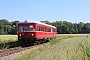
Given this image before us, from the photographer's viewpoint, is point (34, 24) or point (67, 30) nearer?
point (34, 24)

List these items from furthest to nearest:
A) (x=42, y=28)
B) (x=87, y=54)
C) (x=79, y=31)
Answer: (x=79, y=31) → (x=42, y=28) → (x=87, y=54)

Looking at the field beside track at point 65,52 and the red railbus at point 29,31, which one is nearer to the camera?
the field beside track at point 65,52

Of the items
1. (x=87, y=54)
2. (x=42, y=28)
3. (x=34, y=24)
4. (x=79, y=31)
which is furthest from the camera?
(x=79, y=31)

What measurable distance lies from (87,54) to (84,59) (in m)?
0.09

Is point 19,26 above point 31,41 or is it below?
above

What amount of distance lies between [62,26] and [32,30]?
74.6 m

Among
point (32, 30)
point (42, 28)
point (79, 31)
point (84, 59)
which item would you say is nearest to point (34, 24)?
point (32, 30)

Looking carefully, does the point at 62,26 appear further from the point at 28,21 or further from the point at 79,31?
the point at 28,21

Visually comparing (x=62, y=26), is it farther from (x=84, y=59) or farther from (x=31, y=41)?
(x=84, y=59)

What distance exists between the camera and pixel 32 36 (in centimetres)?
2317

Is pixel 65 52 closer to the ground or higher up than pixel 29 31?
closer to the ground

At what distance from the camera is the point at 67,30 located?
320 feet

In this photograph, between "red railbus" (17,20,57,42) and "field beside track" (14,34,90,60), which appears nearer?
"field beside track" (14,34,90,60)

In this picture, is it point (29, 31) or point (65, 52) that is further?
point (29, 31)
